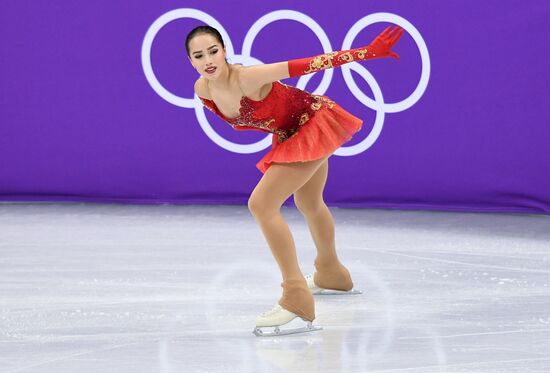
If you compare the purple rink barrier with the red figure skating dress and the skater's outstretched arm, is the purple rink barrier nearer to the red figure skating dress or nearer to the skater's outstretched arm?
the red figure skating dress

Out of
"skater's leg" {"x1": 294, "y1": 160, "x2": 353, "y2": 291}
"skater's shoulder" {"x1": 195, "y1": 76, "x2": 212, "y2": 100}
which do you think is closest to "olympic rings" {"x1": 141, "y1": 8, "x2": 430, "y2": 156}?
"skater's leg" {"x1": 294, "y1": 160, "x2": 353, "y2": 291}

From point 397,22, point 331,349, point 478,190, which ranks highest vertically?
point 397,22

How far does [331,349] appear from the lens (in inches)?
155

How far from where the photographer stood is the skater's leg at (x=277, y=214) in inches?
165

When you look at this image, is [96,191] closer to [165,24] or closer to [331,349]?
[165,24]

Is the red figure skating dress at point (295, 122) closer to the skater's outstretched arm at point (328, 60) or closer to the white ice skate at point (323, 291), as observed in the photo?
the skater's outstretched arm at point (328, 60)

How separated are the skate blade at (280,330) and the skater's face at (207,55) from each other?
38.3 inches

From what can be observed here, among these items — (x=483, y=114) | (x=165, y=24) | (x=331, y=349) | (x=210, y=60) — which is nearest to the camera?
(x=331, y=349)

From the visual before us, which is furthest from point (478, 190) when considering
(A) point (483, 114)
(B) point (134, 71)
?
(B) point (134, 71)

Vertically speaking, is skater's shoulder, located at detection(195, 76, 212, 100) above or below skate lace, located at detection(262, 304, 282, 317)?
above

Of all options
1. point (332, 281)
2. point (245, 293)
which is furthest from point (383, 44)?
point (245, 293)

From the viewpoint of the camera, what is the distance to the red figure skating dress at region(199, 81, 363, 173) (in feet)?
14.1

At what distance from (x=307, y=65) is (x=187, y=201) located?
3.05 metres

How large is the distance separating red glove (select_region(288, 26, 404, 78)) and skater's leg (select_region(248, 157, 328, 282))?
0.42m
